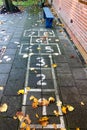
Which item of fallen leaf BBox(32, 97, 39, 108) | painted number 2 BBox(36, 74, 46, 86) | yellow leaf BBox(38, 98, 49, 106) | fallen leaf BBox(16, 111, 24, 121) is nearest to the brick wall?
painted number 2 BBox(36, 74, 46, 86)

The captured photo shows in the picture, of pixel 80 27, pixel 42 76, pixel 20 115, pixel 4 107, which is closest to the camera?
pixel 20 115

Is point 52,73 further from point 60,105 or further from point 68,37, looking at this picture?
point 68,37

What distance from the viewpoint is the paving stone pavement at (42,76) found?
4.32 meters

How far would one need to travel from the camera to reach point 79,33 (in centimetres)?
786

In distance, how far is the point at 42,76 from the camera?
5895mm

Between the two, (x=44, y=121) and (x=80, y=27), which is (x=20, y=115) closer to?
(x=44, y=121)

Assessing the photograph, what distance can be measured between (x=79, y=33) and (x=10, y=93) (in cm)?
404

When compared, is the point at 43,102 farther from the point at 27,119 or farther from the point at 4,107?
the point at 4,107

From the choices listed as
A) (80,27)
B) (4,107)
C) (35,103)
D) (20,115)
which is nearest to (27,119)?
(20,115)

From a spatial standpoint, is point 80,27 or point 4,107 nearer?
point 4,107

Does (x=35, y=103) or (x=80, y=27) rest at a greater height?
(x=80, y=27)

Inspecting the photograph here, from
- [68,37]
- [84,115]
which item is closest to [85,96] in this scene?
[84,115]

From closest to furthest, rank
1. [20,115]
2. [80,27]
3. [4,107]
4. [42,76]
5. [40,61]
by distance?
[20,115], [4,107], [42,76], [40,61], [80,27]

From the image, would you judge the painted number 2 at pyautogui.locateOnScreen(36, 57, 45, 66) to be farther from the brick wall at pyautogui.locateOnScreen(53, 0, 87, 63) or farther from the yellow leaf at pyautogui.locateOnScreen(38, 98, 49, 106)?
the yellow leaf at pyautogui.locateOnScreen(38, 98, 49, 106)
